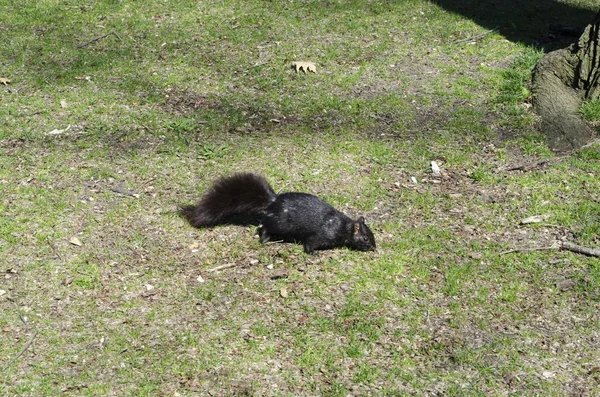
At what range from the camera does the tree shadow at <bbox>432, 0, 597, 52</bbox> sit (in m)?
8.85

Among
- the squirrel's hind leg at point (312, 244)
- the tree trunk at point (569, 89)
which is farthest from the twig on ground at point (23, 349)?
the tree trunk at point (569, 89)

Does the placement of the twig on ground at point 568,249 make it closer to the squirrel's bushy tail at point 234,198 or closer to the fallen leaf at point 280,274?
the fallen leaf at point 280,274

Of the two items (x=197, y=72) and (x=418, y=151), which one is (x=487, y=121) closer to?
(x=418, y=151)

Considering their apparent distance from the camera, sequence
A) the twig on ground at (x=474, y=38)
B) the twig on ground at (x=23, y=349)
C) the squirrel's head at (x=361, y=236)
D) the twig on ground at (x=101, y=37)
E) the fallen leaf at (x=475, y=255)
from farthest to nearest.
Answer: the twig on ground at (x=474, y=38)
the twig on ground at (x=101, y=37)
the fallen leaf at (x=475, y=255)
the squirrel's head at (x=361, y=236)
the twig on ground at (x=23, y=349)

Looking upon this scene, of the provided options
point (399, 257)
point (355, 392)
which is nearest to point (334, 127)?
point (399, 257)

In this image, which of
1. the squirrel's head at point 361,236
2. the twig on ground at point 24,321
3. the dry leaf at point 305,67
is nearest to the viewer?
the twig on ground at point 24,321

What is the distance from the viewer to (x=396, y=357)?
452 centimetres

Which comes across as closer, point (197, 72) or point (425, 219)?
point (425, 219)

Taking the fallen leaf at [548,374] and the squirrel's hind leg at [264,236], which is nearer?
the fallen leaf at [548,374]

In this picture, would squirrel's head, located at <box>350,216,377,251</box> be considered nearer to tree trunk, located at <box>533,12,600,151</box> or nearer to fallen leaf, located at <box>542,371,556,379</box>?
fallen leaf, located at <box>542,371,556,379</box>

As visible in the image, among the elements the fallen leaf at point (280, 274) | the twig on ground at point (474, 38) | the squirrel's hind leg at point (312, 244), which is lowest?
the fallen leaf at point (280, 274)

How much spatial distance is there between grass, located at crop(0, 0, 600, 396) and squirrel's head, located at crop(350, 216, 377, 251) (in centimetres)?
11

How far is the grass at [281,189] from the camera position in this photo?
14.6 ft

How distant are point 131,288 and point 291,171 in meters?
2.04
